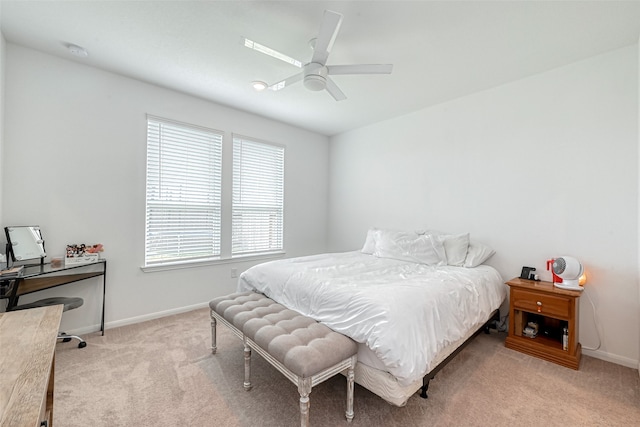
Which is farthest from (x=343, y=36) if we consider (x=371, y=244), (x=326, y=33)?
(x=371, y=244)

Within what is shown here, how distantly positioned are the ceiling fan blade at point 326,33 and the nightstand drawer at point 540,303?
→ 2.69 m

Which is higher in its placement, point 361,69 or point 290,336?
point 361,69

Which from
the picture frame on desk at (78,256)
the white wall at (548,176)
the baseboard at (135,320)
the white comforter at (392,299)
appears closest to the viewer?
the white comforter at (392,299)

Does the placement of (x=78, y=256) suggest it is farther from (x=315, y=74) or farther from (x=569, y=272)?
(x=569, y=272)

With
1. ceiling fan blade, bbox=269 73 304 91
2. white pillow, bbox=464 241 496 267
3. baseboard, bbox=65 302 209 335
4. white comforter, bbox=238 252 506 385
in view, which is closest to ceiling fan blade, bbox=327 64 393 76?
ceiling fan blade, bbox=269 73 304 91

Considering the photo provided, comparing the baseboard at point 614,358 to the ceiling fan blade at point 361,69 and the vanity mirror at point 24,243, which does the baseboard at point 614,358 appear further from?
the vanity mirror at point 24,243

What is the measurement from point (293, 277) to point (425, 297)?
3.47ft

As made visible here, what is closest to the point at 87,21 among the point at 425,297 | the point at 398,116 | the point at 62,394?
the point at 62,394

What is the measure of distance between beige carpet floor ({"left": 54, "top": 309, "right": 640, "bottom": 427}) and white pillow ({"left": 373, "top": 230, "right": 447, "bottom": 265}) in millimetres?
962

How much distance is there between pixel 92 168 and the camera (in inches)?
109

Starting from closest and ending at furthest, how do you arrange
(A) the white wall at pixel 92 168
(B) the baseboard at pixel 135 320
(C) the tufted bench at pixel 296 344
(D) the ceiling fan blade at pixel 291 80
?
(C) the tufted bench at pixel 296 344, (D) the ceiling fan blade at pixel 291 80, (A) the white wall at pixel 92 168, (B) the baseboard at pixel 135 320

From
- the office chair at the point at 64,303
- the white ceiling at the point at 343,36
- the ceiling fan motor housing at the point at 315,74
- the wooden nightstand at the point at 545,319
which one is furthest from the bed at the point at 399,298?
the white ceiling at the point at 343,36

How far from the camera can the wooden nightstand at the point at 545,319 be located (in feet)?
7.35

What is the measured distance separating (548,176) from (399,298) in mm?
2217
